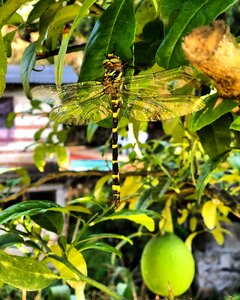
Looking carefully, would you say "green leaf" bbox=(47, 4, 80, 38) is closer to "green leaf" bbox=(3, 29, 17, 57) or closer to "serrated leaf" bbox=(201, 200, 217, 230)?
"green leaf" bbox=(3, 29, 17, 57)

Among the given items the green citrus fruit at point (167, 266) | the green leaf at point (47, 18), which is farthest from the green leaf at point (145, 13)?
the green citrus fruit at point (167, 266)

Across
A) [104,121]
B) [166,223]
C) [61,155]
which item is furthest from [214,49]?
[61,155]

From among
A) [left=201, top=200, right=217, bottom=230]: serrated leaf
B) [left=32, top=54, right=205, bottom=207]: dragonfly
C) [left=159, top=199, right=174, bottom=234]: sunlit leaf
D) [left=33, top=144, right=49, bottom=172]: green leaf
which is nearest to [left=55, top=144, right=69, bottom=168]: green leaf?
[left=33, top=144, right=49, bottom=172]: green leaf

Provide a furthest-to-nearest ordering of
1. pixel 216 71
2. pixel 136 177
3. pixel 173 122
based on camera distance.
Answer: pixel 136 177
pixel 173 122
pixel 216 71

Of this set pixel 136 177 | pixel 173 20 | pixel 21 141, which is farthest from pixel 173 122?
pixel 21 141

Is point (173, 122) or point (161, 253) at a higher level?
point (173, 122)

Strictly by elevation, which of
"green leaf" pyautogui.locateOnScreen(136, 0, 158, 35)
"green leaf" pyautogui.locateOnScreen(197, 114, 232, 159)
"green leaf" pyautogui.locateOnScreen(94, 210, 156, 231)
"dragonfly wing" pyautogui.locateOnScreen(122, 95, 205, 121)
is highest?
"green leaf" pyautogui.locateOnScreen(136, 0, 158, 35)

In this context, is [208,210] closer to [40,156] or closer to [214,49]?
[40,156]

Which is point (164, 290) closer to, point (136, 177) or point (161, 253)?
point (161, 253)
